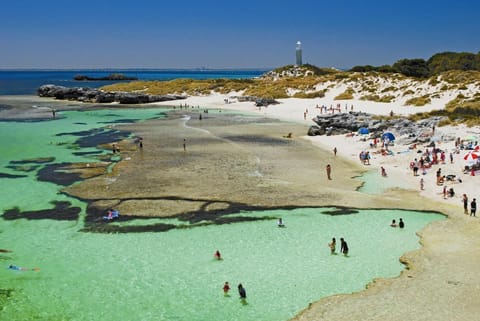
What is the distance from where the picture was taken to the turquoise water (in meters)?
16.8

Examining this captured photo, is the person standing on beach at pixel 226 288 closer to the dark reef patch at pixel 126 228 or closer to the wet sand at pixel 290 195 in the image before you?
the wet sand at pixel 290 195

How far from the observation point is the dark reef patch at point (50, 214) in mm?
26625

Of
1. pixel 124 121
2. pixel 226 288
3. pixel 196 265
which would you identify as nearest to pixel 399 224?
pixel 196 265

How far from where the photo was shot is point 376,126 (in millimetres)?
51219

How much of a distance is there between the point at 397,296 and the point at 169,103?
9232cm

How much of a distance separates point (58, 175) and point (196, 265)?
20.2 metres

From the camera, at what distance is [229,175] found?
35.6 m

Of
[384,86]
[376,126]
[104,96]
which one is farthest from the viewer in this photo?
[104,96]

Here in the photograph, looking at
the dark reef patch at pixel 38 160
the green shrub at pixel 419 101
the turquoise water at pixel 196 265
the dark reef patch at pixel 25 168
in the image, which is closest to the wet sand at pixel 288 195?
the turquoise water at pixel 196 265

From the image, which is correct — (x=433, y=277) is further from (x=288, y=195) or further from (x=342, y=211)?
(x=288, y=195)

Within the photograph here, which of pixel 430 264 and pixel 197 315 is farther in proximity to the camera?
pixel 430 264

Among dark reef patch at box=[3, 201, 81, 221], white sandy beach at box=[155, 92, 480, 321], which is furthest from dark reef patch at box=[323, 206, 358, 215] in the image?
dark reef patch at box=[3, 201, 81, 221]

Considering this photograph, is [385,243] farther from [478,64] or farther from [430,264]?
[478,64]

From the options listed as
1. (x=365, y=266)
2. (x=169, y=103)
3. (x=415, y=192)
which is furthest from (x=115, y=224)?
(x=169, y=103)
